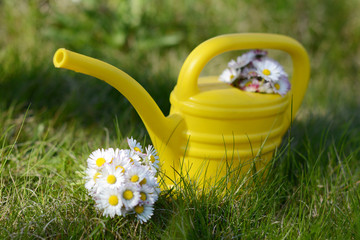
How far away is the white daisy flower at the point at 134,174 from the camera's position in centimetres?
113

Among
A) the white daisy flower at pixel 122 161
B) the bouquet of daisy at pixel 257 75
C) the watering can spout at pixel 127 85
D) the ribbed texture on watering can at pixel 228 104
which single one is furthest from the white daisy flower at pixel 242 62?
the white daisy flower at pixel 122 161

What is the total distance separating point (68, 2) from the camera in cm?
332

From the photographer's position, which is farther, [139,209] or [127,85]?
[127,85]

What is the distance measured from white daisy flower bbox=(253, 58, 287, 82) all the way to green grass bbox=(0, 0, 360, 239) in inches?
9.9

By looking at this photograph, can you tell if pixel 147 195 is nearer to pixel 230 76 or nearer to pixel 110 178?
pixel 110 178

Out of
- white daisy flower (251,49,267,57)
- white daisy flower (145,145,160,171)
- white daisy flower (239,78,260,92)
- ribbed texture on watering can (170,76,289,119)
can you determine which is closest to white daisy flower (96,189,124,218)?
white daisy flower (145,145,160,171)

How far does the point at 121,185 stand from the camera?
3.62ft

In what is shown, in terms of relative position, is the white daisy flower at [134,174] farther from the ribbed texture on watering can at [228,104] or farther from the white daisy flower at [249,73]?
the white daisy flower at [249,73]

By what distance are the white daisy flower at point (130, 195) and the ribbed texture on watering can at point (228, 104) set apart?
388mm

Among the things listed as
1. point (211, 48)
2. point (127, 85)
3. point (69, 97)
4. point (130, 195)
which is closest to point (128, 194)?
point (130, 195)

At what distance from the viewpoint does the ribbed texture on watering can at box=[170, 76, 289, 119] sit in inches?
54.4

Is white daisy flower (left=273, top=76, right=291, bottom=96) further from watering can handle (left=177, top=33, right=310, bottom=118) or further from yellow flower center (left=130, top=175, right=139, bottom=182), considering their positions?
yellow flower center (left=130, top=175, right=139, bottom=182)

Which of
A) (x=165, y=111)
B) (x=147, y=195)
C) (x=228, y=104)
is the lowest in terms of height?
(x=165, y=111)

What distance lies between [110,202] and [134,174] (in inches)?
4.0
